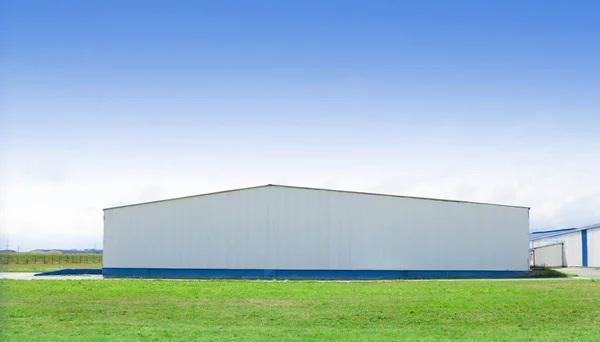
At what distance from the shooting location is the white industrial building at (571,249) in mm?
62594

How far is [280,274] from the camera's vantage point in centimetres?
4309

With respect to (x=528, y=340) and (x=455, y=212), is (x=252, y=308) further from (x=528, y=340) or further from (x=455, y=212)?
(x=455, y=212)

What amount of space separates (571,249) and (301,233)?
36.8m

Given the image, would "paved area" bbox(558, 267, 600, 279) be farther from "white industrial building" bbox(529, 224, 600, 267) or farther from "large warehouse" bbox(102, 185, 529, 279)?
"large warehouse" bbox(102, 185, 529, 279)

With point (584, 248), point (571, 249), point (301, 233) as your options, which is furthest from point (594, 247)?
point (301, 233)

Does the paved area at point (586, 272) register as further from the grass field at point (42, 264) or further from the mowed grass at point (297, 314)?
the grass field at point (42, 264)

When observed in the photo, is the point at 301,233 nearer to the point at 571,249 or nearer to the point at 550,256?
the point at 571,249

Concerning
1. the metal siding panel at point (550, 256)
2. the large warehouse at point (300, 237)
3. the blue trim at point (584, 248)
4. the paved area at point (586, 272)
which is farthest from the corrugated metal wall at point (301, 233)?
the metal siding panel at point (550, 256)

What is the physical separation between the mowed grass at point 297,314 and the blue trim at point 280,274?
14.7 m

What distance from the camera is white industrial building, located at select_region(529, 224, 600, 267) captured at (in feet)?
205

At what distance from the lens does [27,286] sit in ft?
100

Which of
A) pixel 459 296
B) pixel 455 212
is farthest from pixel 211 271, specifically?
pixel 459 296

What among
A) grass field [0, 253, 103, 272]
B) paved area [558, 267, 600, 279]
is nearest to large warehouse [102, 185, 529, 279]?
paved area [558, 267, 600, 279]

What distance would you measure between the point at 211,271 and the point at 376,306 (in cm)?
2339
